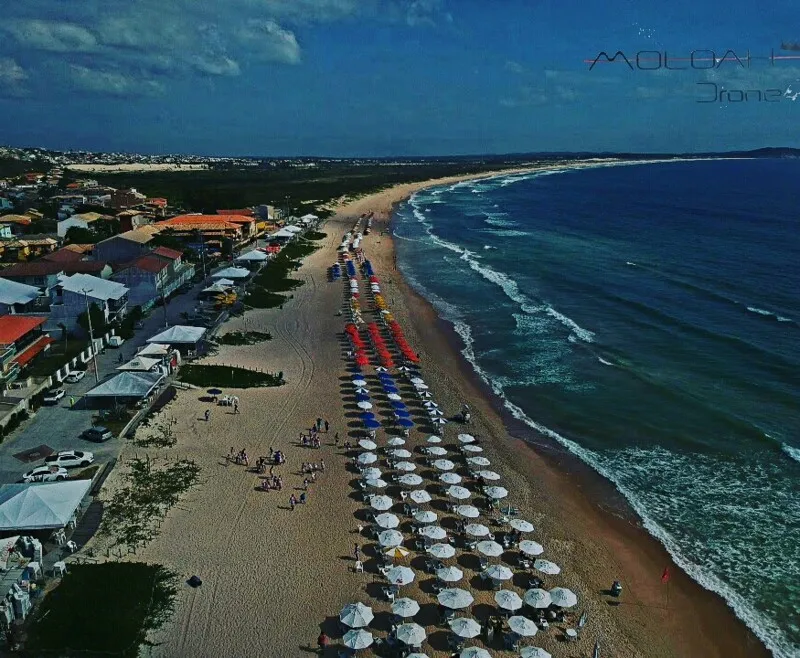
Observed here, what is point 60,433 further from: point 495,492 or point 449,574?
point 495,492

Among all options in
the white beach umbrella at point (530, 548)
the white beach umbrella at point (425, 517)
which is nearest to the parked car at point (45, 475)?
the white beach umbrella at point (425, 517)

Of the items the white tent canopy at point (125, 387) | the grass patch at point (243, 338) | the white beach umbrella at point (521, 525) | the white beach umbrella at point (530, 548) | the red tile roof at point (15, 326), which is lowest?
the white beach umbrella at point (530, 548)

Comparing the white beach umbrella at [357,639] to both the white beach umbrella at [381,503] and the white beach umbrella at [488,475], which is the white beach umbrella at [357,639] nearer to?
the white beach umbrella at [381,503]

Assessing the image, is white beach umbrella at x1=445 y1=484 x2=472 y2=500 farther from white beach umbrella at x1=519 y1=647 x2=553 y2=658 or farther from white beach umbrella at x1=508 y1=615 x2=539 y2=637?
white beach umbrella at x1=519 y1=647 x2=553 y2=658

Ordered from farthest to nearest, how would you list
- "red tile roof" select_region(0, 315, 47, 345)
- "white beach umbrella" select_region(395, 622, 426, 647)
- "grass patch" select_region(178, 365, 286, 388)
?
"grass patch" select_region(178, 365, 286, 388)
"red tile roof" select_region(0, 315, 47, 345)
"white beach umbrella" select_region(395, 622, 426, 647)

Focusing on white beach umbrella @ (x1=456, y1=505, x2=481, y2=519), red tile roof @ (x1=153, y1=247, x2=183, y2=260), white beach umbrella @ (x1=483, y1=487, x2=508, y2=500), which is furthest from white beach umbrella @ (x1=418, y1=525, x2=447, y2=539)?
red tile roof @ (x1=153, y1=247, x2=183, y2=260)

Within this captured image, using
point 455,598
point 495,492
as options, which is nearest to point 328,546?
point 455,598

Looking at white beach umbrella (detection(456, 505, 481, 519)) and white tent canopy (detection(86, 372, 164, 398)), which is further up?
white tent canopy (detection(86, 372, 164, 398))
